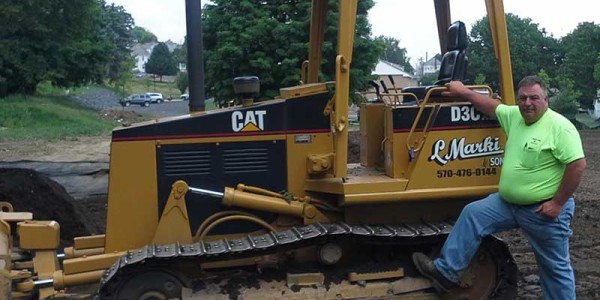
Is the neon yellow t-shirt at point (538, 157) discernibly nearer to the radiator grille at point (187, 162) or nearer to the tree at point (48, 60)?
the radiator grille at point (187, 162)

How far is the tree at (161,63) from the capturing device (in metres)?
103

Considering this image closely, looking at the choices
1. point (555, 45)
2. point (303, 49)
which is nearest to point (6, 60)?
point (303, 49)

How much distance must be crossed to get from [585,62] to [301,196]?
50095mm

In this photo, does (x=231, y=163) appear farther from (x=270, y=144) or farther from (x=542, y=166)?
(x=542, y=166)

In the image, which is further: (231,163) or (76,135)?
A: (76,135)

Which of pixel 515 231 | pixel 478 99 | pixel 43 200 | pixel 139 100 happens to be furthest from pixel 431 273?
pixel 139 100

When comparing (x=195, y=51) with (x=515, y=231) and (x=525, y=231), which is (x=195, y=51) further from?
(x=525, y=231)

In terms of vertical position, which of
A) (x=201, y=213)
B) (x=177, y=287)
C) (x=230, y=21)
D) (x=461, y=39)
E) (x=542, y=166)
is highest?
(x=230, y=21)

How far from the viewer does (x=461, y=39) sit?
604 centimetres

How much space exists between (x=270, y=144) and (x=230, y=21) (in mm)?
12461

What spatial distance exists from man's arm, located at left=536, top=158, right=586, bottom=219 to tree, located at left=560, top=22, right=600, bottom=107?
46.1 meters

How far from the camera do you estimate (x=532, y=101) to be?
5039 mm

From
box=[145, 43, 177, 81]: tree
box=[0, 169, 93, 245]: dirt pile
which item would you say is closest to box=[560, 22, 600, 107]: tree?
box=[0, 169, 93, 245]: dirt pile

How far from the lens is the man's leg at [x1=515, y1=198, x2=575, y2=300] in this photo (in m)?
5.04
